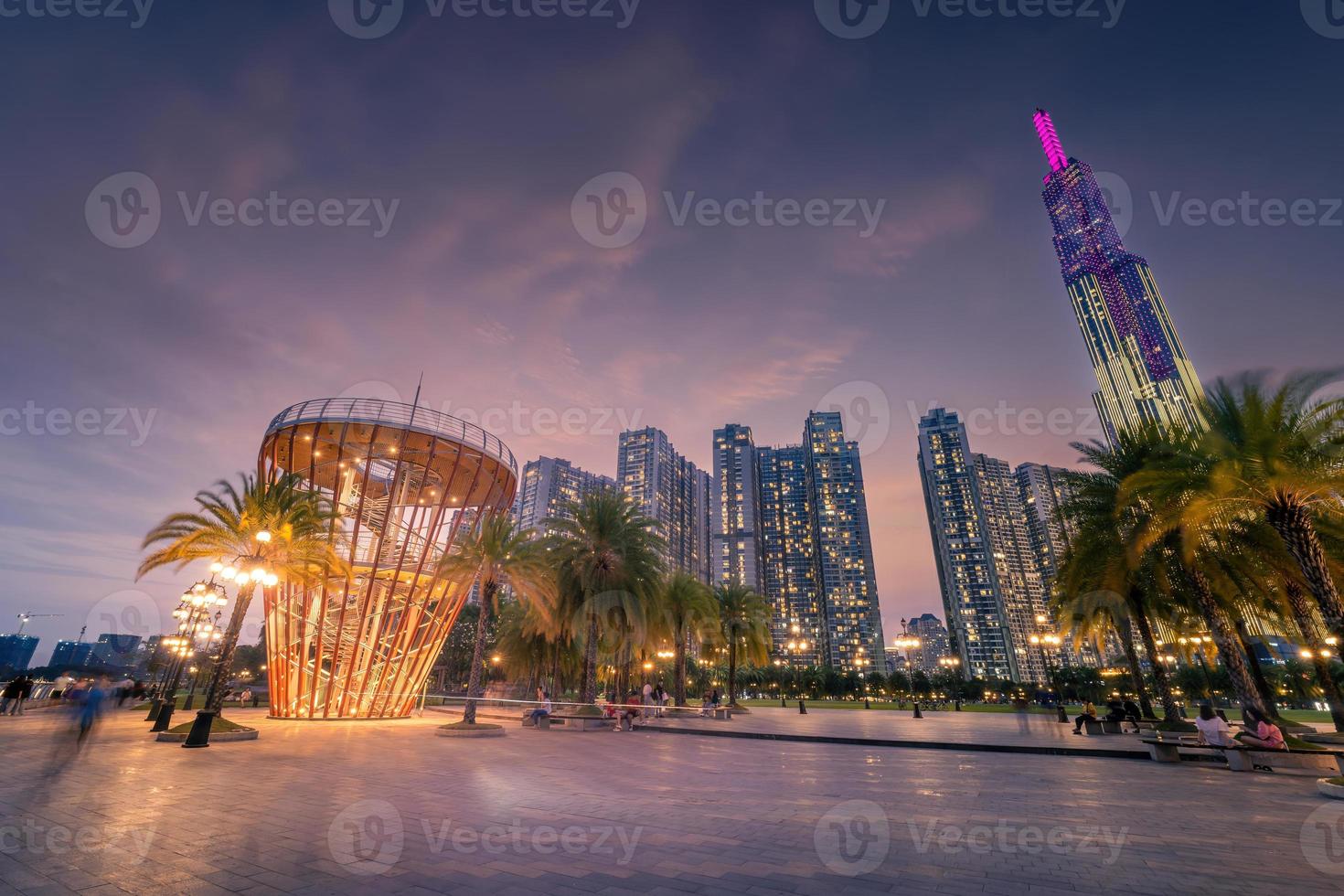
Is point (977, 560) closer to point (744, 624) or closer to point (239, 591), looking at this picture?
point (744, 624)

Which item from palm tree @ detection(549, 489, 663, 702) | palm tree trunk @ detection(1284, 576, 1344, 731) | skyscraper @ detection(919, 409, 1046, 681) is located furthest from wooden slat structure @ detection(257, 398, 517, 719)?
skyscraper @ detection(919, 409, 1046, 681)

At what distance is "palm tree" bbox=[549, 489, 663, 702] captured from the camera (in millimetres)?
26297

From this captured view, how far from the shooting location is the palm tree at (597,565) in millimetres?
26297

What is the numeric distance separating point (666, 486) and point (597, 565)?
132 meters

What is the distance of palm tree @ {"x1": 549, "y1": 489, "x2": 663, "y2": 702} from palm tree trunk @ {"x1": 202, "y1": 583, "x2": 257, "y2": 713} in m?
12.4

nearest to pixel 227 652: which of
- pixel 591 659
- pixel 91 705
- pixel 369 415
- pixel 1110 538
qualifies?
pixel 91 705

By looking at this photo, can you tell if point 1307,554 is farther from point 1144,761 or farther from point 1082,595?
point 1082,595

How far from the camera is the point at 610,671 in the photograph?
56.7m

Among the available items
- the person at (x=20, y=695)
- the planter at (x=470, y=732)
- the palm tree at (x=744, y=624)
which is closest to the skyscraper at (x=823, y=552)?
the palm tree at (x=744, y=624)

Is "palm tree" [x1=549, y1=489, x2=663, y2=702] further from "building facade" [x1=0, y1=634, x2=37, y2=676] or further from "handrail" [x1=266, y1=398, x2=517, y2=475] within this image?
"building facade" [x1=0, y1=634, x2=37, y2=676]

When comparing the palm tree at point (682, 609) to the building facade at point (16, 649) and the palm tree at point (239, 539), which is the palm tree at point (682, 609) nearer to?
the palm tree at point (239, 539)

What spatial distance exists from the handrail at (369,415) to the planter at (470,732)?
13.5 meters

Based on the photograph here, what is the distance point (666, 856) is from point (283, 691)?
89.0ft

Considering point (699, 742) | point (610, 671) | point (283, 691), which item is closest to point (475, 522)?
point (283, 691)
